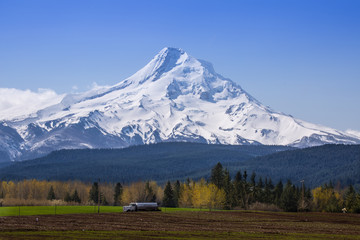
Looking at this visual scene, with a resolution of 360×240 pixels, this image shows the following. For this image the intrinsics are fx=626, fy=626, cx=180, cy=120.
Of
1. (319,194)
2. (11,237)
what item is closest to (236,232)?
(11,237)

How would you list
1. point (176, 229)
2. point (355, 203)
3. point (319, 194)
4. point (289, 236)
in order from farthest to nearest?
point (319, 194) → point (355, 203) → point (176, 229) → point (289, 236)

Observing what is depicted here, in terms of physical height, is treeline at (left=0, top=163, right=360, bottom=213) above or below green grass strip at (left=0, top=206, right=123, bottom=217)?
above

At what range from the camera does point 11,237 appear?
5738 centimetres

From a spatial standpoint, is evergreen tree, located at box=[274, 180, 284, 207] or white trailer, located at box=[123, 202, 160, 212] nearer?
white trailer, located at box=[123, 202, 160, 212]

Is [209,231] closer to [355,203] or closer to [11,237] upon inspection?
[11,237]

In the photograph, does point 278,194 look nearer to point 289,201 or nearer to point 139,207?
point 289,201

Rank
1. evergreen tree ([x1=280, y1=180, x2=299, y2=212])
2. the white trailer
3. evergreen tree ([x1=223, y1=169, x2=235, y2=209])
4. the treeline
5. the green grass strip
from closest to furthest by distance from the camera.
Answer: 1. the green grass strip
2. the white trailer
3. evergreen tree ([x1=280, y1=180, x2=299, y2=212])
4. the treeline
5. evergreen tree ([x1=223, y1=169, x2=235, y2=209])

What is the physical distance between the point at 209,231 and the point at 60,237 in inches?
699

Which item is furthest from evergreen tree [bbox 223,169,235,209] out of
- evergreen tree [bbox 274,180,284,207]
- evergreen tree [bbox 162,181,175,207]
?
evergreen tree [bbox 162,181,175,207]

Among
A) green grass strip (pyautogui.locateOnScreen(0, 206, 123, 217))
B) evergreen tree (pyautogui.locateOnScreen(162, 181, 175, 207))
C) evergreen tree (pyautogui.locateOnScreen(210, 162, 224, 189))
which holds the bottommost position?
green grass strip (pyautogui.locateOnScreen(0, 206, 123, 217))

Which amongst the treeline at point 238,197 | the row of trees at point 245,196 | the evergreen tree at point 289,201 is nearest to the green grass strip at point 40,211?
the treeline at point 238,197

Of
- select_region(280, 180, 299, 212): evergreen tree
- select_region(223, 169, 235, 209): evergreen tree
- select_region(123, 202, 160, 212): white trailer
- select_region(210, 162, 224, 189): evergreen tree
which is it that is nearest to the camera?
select_region(123, 202, 160, 212): white trailer

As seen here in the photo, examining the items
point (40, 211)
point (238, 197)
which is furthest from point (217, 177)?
point (40, 211)

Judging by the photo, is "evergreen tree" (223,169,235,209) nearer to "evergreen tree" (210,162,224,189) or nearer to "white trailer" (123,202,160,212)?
"evergreen tree" (210,162,224,189)
